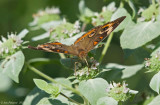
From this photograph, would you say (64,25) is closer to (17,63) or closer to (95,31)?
(95,31)

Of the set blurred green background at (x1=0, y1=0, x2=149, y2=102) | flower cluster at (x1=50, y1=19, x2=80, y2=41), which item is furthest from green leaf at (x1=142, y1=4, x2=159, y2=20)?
blurred green background at (x1=0, y1=0, x2=149, y2=102)

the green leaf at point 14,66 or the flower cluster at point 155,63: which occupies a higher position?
the green leaf at point 14,66

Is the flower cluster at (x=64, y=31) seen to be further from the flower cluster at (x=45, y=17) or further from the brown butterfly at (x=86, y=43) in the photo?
the flower cluster at (x=45, y=17)

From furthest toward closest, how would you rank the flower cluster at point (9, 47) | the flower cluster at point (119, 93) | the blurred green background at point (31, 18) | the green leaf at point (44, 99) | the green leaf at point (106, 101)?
the blurred green background at point (31, 18) < the flower cluster at point (9, 47) < the green leaf at point (44, 99) < the flower cluster at point (119, 93) < the green leaf at point (106, 101)

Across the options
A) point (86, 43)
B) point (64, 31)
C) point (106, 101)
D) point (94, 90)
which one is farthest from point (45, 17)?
point (106, 101)

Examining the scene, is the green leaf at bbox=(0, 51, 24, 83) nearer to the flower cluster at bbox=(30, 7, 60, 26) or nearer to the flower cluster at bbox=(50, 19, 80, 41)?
the flower cluster at bbox=(50, 19, 80, 41)

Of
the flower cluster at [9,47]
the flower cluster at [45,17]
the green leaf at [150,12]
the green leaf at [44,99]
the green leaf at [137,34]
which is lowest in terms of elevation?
the green leaf at [44,99]

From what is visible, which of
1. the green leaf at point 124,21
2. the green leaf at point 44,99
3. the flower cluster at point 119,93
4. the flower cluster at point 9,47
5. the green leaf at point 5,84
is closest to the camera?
the flower cluster at point 119,93

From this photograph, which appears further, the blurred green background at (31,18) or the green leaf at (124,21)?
the blurred green background at (31,18)

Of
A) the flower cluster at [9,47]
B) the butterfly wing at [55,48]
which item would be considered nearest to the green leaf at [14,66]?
the flower cluster at [9,47]
